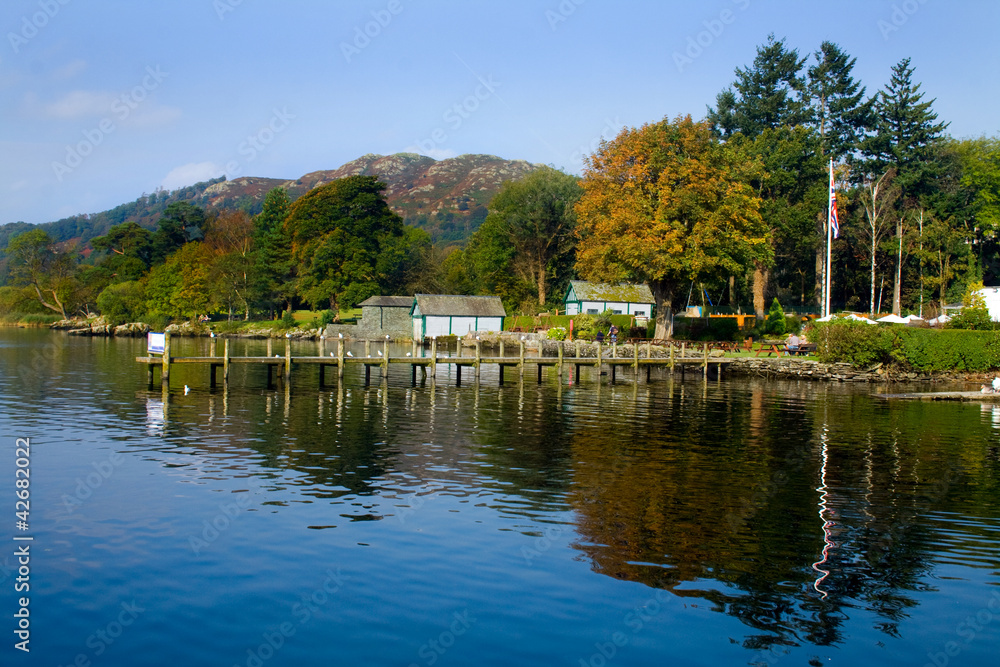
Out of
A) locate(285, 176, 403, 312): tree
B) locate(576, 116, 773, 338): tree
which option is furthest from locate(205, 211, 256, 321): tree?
locate(576, 116, 773, 338): tree

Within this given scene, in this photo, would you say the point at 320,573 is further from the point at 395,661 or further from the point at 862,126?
the point at 862,126

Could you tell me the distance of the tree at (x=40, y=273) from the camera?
110m

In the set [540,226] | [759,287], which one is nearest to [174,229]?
[540,226]

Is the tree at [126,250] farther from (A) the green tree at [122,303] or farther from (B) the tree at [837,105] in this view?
(B) the tree at [837,105]

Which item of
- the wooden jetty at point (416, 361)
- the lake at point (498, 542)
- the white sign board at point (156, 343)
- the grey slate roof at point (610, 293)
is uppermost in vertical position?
the grey slate roof at point (610, 293)

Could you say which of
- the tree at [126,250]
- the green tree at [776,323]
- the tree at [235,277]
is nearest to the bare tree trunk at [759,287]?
the green tree at [776,323]

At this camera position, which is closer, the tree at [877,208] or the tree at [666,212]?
the tree at [666,212]

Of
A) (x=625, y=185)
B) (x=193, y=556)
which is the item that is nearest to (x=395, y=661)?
(x=193, y=556)

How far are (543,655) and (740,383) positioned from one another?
36.7 meters

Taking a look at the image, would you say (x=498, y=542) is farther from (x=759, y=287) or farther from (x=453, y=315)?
(x=759, y=287)

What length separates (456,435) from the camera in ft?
82.7

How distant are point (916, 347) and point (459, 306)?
4156 centimetres

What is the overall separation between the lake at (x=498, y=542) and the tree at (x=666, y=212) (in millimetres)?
25377

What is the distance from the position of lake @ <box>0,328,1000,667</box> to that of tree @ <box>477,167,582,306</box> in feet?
204
